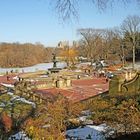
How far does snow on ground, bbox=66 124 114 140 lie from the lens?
923cm

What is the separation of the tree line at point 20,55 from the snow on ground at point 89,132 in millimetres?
76381

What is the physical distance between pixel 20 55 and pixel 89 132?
269 feet

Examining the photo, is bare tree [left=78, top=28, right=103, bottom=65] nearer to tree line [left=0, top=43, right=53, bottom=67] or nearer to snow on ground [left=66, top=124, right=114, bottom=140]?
tree line [left=0, top=43, right=53, bottom=67]

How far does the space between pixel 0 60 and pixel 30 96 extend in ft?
214

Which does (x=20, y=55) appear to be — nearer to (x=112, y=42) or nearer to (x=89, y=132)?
(x=112, y=42)

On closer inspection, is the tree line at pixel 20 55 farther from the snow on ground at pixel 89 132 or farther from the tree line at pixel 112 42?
the snow on ground at pixel 89 132

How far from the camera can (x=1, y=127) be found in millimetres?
12758

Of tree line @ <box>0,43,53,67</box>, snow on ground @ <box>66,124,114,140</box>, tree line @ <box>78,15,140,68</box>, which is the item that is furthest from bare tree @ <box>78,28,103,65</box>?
snow on ground @ <box>66,124,114,140</box>

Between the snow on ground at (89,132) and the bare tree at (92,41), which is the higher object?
the bare tree at (92,41)

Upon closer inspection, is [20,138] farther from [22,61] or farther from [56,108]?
[22,61]

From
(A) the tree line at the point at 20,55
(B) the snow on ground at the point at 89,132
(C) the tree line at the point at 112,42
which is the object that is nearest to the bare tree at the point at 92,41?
(C) the tree line at the point at 112,42

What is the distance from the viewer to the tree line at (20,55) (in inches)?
3428

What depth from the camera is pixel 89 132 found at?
32.2 feet

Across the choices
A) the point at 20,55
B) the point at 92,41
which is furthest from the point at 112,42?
the point at 20,55
